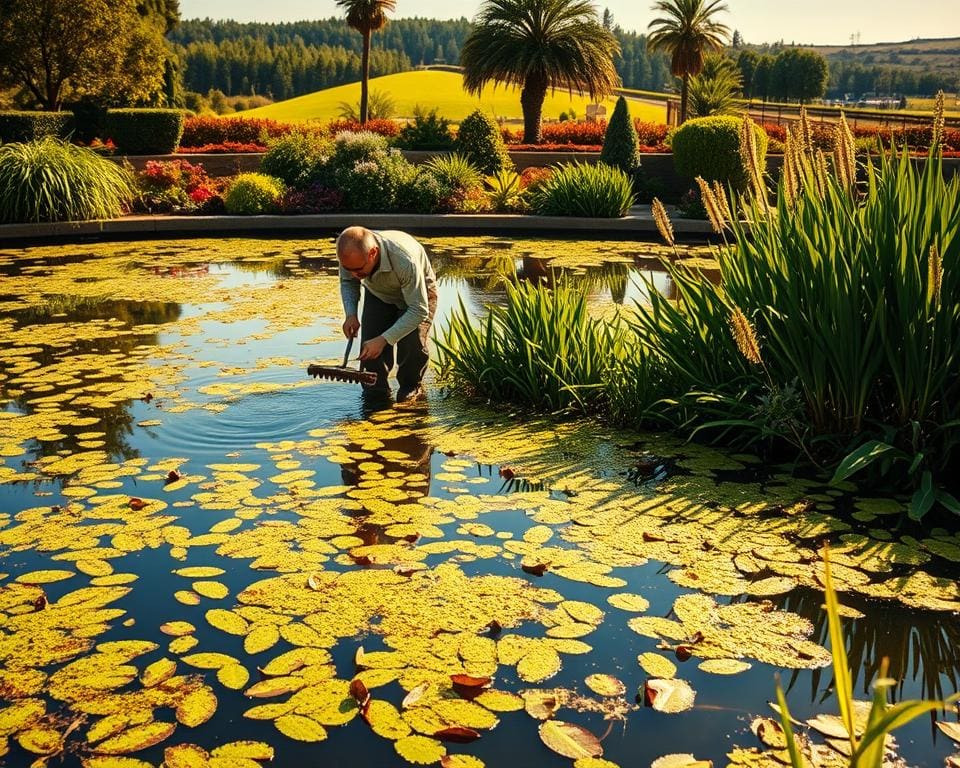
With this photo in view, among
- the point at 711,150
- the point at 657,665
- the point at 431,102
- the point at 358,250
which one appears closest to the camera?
the point at 657,665

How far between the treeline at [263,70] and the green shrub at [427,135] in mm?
92876

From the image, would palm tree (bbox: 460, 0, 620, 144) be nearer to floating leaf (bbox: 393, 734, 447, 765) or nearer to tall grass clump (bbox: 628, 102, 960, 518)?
tall grass clump (bbox: 628, 102, 960, 518)

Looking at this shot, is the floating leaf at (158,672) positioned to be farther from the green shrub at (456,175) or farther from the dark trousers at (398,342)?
the green shrub at (456,175)

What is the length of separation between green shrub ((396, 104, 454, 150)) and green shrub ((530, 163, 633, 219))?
659 centimetres

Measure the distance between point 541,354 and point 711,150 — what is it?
Answer: 11.5 metres

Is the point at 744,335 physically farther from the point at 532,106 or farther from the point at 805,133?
the point at 532,106

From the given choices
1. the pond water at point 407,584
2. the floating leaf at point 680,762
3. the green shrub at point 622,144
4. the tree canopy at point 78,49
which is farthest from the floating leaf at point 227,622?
the tree canopy at point 78,49

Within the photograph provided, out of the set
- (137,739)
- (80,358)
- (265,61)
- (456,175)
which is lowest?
(137,739)

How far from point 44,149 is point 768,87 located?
124250 mm

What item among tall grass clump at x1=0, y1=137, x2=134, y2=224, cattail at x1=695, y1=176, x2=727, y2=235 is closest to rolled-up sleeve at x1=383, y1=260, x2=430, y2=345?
cattail at x1=695, y1=176, x2=727, y2=235

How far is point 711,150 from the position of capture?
53.8 feet

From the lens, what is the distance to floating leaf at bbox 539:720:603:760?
2.74m

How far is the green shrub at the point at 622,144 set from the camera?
60.0 ft

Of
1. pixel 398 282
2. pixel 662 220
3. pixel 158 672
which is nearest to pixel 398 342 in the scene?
pixel 398 282
